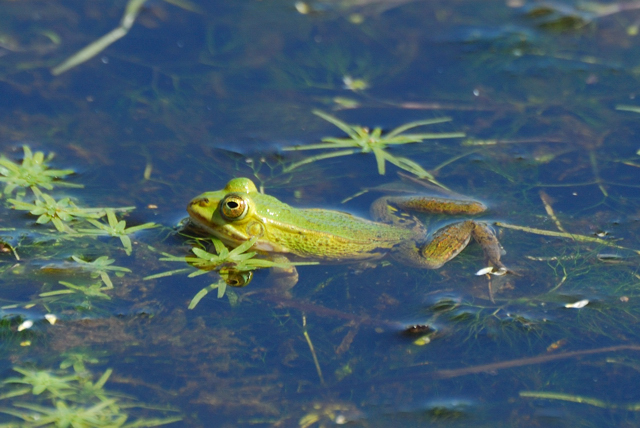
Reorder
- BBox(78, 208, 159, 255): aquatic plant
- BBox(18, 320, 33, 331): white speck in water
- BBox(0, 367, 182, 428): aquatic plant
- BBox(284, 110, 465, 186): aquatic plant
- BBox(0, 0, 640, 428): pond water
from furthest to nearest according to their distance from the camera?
BBox(284, 110, 465, 186): aquatic plant, BBox(78, 208, 159, 255): aquatic plant, BBox(18, 320, 33, 331): white speck in water, BBox(0, 0, 640, 428): pond water, BBox(0, 367, 182, 428): aquatic plant

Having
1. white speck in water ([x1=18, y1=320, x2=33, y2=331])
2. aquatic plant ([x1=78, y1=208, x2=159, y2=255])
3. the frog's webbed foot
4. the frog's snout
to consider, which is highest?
the frog's snout

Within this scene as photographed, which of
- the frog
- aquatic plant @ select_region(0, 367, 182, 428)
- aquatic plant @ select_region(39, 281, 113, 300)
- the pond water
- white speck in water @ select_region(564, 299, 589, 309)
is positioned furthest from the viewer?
the frog

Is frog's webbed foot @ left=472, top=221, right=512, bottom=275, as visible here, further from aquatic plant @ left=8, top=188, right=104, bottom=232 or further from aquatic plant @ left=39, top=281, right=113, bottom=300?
aquatic plant @ left=8, top=188, right=104, bottom=232

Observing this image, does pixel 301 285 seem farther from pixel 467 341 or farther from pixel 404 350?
pixel 467 341

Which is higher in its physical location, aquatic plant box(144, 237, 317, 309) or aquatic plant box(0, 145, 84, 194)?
aquatic plant box(0, 145, 84, 194)

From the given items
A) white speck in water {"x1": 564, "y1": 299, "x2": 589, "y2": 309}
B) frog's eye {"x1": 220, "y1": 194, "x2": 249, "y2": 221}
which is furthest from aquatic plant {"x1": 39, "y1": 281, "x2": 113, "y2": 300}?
white speck in water {"x1": 564, "y1": 299, "x2": 589, "y2": 309}

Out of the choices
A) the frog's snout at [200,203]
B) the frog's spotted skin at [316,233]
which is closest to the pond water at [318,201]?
the frog's spotted skin at [316,233]

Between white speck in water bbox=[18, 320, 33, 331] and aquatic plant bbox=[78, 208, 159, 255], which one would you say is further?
aquatic plant bbox=[78, 208, 159, 255]
